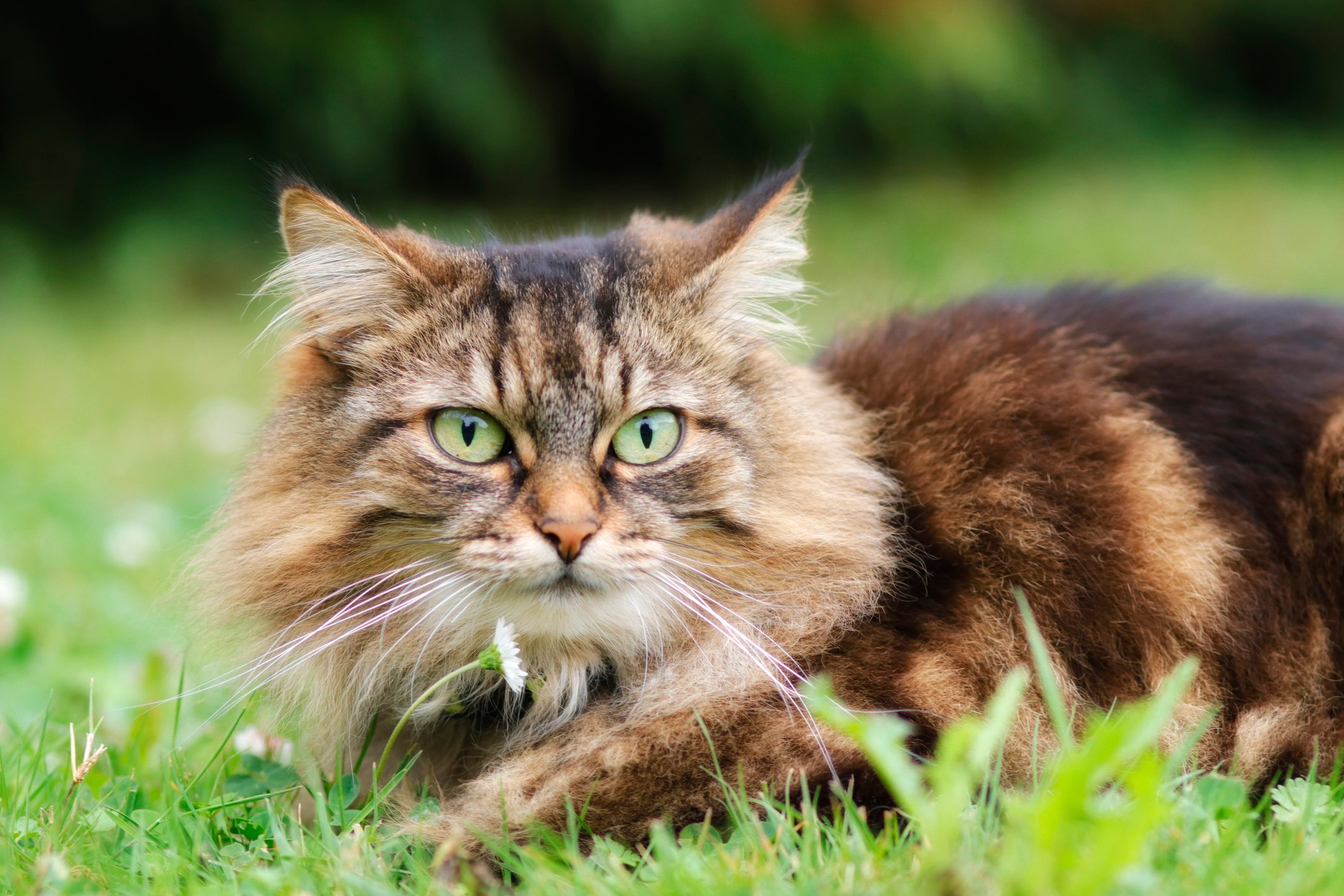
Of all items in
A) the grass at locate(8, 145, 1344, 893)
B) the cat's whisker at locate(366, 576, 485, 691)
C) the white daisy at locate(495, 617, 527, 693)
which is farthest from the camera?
the cat's whisker at locate(366, 576, 485, 691)

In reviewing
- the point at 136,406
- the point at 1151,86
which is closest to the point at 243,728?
the point at 136,406

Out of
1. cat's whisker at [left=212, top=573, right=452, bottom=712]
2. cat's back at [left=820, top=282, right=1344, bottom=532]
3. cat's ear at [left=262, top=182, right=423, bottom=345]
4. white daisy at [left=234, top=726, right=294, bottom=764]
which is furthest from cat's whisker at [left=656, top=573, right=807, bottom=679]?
white daisy at [left=234, top=726, right=294, bottom=764]

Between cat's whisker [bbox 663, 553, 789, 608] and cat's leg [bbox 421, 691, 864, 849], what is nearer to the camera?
cat's leg [bbox 421, 691, 864, 849]

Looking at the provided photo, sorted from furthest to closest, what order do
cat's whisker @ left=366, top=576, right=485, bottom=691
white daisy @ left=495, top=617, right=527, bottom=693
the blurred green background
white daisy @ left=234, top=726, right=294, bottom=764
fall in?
1. the blurred green background
2. white daisy @ left=234, top=726, right=294, bottom=764
3. cat's whisker @ left=366, top=576, right=485, bottom=691
4. white daisy @ left=495, top=617, right=527, bottom=693

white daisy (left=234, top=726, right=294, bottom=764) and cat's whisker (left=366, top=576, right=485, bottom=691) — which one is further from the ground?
cat's whisker (left=366, top=576, right=485, bottom=691)

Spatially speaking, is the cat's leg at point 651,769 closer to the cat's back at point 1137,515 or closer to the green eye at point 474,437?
the cat's back at point 1137,515

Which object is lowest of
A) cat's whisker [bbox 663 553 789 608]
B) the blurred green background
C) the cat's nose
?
cat's whisker [bbox 663 553 789 608]

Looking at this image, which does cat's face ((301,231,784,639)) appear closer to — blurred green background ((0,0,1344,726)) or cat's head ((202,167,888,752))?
cat's head ((202,167,888,752))

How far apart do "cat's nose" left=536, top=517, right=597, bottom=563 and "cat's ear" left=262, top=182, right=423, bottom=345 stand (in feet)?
1.89

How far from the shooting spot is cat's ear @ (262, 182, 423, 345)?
2.30m

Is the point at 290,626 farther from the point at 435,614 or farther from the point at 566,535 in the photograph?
the point at 566,535

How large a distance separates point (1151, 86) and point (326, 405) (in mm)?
10398

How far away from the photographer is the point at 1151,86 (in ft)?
36.0

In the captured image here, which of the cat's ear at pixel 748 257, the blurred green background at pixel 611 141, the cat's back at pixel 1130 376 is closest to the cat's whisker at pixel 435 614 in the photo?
the cat's ear at pixel 748 257
